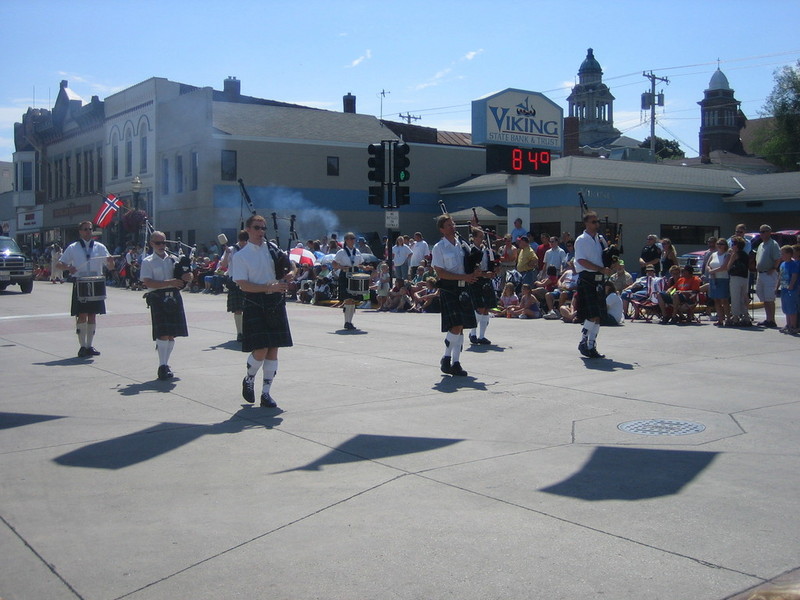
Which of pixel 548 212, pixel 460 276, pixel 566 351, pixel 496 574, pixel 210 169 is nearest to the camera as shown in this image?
pixel 496 574

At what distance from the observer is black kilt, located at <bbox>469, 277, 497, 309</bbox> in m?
12.6

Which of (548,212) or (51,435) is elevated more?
(548,212)

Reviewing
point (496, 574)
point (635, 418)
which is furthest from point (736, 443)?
point (496, 574)

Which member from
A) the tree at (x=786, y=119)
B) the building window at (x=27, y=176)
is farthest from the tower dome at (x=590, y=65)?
the building window at (x=27, y=176)

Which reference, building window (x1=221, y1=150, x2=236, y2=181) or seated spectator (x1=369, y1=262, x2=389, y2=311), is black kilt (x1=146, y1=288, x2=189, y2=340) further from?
building window (x1=221, y1=150, x2=236, y2=181)

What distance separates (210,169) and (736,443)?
3456 cm

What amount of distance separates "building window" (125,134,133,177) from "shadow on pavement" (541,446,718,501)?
1824 inches

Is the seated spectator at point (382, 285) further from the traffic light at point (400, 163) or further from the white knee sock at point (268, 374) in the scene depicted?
the white knee sock at point (268, 374)

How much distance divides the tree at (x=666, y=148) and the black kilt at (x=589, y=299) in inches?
3759

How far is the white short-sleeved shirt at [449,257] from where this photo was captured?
408 inches

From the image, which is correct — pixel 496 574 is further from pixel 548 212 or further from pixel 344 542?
pixel 548 212

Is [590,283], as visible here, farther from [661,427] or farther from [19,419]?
[19,419]

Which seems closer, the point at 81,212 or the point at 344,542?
the point at 344,542

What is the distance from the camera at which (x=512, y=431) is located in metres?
7.27
